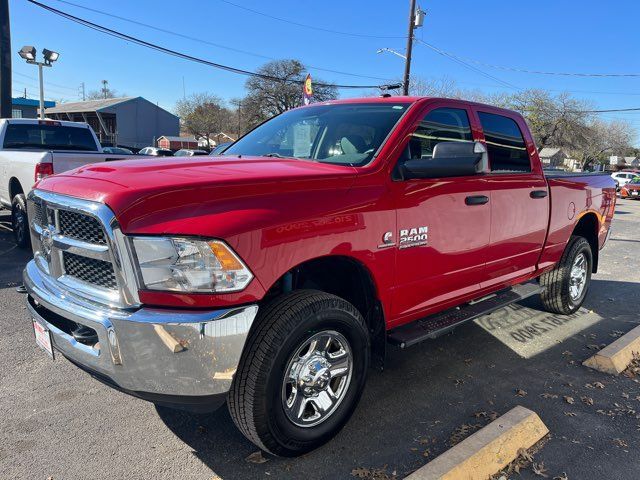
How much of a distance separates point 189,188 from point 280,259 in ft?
1.78

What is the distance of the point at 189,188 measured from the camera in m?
2.24

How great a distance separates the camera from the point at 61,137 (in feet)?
29.2

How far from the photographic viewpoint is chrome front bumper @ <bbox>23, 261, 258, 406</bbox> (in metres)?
2.12

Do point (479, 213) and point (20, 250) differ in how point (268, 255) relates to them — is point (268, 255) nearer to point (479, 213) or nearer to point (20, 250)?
point (479, 213)

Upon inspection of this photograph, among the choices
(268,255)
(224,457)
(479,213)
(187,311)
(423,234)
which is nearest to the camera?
(187,311)

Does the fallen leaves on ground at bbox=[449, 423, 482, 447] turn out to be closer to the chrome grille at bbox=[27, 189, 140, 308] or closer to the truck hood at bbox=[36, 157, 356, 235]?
the truck hood at bbox=[36, 157, 356, 235]

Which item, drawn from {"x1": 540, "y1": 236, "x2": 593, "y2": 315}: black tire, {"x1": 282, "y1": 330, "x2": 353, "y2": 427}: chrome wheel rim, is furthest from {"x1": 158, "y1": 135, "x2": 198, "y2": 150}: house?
{"x1": 282, "y1": 330, "x2": 353, "y2": 427}: chrome wheel rim

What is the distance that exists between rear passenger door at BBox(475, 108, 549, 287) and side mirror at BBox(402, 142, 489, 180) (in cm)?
78

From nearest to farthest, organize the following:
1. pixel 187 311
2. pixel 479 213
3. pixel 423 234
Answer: pixel 187 311 → pixel 423 234 → pixel 479 213

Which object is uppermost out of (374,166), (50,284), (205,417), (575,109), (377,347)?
(575,109)

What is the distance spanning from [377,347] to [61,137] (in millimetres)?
8096

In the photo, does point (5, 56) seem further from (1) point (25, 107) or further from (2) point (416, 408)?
(1) point (25, 107)

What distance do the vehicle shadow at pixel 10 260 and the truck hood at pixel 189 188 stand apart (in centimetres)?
357

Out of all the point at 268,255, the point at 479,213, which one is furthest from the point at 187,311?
the point at 479,213
